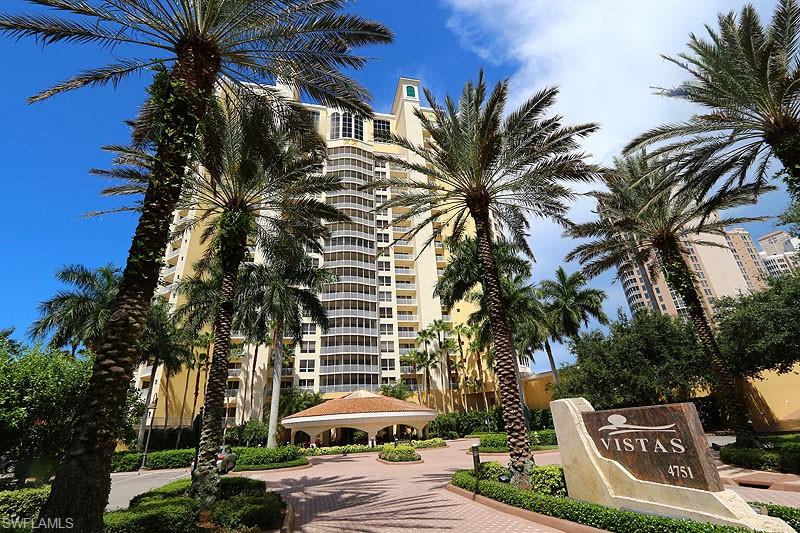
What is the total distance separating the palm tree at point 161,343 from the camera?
31094 millimetres

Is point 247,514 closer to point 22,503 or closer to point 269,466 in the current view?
point 22,503

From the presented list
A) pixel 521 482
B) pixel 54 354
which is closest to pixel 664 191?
pixel 521 482

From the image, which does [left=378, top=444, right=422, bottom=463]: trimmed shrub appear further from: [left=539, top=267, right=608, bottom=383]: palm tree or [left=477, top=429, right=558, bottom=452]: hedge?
[left=539, top=267, right=608, bottom=383]: palm tree

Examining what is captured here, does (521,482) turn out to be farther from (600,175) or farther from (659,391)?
(659,391)

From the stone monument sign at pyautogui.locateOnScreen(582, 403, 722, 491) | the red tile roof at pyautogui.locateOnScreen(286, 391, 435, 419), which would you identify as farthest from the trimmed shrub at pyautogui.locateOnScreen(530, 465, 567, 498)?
the red tile roof at pyautogui.locateOnScreen(286, 391, 435, 419)

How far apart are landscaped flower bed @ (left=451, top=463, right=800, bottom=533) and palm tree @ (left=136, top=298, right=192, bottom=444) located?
92.6 feet

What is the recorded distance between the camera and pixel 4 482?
16484 millimetres

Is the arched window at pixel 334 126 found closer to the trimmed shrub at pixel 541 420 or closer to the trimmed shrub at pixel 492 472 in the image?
the trimmed shrub at pixel 541 420

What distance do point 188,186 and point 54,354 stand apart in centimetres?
1136

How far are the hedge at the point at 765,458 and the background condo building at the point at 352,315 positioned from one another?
33.9 m

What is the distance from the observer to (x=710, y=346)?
1612 cm

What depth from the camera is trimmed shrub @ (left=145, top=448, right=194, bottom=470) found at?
29359mm

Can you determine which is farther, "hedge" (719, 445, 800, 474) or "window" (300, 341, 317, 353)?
"window" (300, 341, 317, 353)

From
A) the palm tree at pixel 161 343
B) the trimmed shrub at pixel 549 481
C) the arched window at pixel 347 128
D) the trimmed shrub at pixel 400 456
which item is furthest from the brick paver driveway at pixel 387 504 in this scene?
the arched window at pixel 347 128
